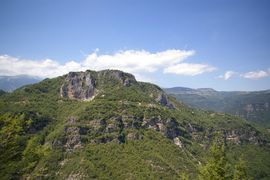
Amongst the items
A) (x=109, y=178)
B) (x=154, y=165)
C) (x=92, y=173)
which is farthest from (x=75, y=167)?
(x=154, y=165)

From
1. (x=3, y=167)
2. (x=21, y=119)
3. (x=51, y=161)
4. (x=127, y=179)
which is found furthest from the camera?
(x=51, y=161)

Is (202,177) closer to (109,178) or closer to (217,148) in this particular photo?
(217,148)

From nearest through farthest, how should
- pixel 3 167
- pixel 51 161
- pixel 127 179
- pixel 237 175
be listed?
pixel 3 167, pixel 237 175, pixel 127 179, pixel 51 161

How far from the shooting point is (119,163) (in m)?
198

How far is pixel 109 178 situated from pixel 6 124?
169 m

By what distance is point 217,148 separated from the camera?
3544cm

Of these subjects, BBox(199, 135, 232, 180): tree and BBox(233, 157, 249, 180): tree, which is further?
Result: BBox(233, 157, 249, 180): tree

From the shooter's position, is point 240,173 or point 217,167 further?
point 240,173

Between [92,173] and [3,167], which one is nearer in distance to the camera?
[3,167]

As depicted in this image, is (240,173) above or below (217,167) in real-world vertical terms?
below

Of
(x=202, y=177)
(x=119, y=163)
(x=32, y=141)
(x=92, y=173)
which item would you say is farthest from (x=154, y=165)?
(x=32, y=141)

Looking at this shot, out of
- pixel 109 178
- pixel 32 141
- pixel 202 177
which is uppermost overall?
pixel 32 141

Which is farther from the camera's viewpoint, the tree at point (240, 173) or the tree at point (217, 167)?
the tree at point (240, 173)

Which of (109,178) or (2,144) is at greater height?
(2,144)
